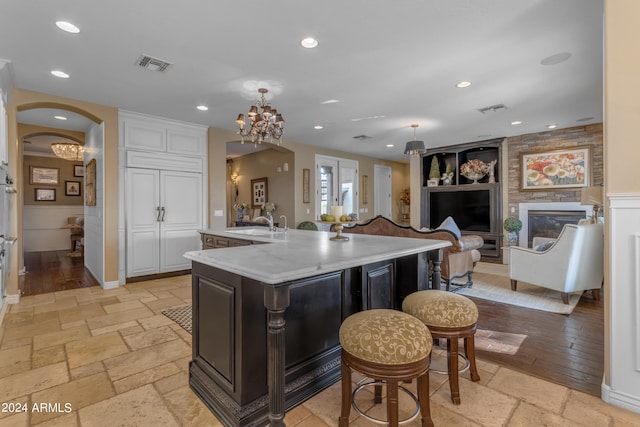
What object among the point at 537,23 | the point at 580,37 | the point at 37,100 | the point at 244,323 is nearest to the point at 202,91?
the point at 37,100

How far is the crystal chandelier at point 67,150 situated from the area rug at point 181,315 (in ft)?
15.2

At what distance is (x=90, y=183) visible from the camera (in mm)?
5348

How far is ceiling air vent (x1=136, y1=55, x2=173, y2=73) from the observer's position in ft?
9.88

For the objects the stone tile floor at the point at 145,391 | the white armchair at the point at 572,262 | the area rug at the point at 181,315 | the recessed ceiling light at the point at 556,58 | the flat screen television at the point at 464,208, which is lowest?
the stone tile floor at the point at 145,391

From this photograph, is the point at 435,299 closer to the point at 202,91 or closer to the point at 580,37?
the point at 580,37

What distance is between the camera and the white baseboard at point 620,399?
5.58ft

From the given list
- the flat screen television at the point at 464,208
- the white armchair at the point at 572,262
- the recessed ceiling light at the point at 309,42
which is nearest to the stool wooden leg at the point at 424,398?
the recessed ceiling light at the point at 309,42

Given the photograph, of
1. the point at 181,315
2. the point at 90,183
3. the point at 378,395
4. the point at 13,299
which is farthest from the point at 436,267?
the point at 90,183

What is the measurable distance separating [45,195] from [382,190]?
30.3ft

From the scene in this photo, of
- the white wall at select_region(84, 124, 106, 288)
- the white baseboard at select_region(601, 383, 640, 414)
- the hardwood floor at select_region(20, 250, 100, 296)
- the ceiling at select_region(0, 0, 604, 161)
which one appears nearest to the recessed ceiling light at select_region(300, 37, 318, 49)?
the ceiling at select_region(0, 0, 604, 161)

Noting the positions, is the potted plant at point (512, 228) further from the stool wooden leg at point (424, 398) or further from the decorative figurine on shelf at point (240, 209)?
the decorative figurine on shelf at point (240, 209)

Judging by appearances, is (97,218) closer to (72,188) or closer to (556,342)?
(72,188)

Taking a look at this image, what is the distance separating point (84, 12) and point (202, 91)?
1568 mm

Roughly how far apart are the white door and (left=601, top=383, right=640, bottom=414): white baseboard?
23.6 ft
